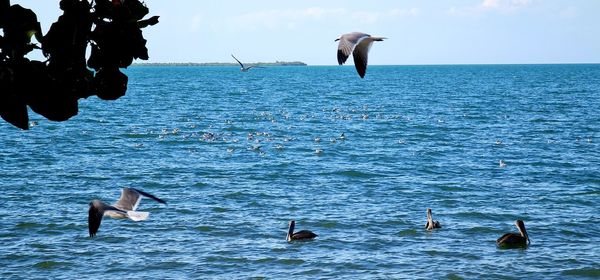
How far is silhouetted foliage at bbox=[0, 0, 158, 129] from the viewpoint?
11.7 ft

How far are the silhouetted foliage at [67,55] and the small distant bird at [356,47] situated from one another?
4024 millimetres

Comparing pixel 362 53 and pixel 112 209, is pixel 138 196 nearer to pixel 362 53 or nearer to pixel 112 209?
pixel 112 209

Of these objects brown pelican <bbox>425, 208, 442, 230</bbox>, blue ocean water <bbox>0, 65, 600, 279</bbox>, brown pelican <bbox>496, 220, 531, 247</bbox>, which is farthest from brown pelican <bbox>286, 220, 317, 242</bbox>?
brown pelican <bbox>496, 220, 531, 247</bbox>

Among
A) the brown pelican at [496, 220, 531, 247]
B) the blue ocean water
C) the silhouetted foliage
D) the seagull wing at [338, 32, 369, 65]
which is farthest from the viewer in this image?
the brown pelican at [496, 220, 531, 247]

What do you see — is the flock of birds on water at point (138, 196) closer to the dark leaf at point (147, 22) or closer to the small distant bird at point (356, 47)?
the small distant bird at point (356, 47)

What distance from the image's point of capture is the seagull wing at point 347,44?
8.05 m

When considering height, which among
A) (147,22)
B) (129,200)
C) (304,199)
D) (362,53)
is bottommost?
(304,199)

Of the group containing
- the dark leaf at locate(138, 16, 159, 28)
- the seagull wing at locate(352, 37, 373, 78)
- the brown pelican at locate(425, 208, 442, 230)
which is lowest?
the brown pelican at locate(425, 208, 442, 230)

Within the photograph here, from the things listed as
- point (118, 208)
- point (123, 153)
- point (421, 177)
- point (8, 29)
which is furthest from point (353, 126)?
point (8, 29)

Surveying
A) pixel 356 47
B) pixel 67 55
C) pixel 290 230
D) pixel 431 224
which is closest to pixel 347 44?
pixel 356 47

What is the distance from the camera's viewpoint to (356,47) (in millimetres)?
8195

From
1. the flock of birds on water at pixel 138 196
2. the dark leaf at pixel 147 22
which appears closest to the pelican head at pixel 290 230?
the flock of birds on water at pixel 138 196

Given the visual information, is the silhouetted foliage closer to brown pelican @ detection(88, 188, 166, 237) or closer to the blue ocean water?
brown pelican @ detection(88, 188, 166, 237)

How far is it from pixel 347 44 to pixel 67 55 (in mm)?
4736
